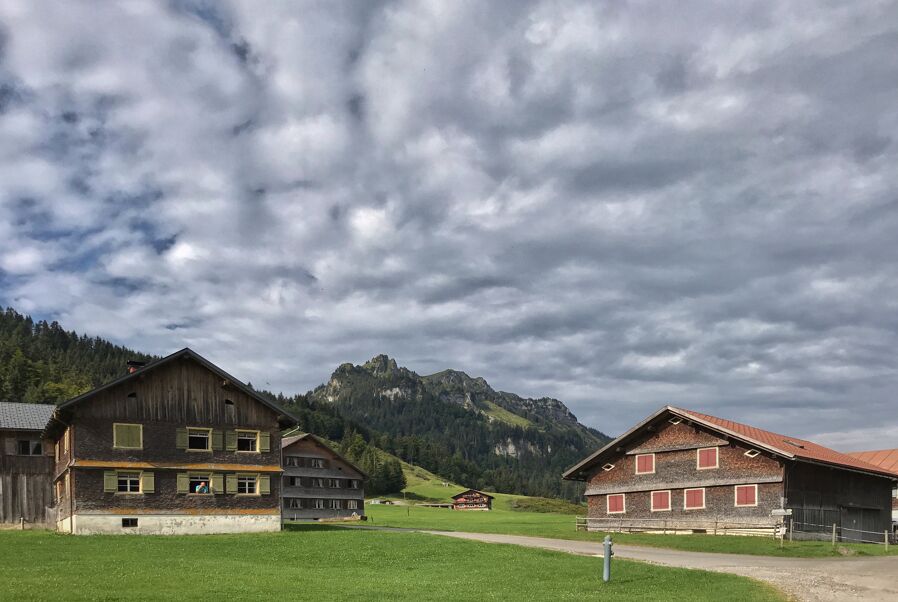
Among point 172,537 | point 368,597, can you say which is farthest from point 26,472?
point 368,597

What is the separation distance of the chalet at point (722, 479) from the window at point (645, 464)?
0.24 ft

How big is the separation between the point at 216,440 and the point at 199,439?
1065mm

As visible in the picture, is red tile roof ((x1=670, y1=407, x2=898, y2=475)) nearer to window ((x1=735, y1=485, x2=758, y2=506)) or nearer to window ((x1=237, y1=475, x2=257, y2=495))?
window ((x1=735, y1=485, x2=758, y2=506))

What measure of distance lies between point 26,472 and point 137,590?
126ft

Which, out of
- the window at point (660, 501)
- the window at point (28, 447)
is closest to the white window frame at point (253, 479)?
the window at point (28, 447)

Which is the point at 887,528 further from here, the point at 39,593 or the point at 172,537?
the point at 39,593

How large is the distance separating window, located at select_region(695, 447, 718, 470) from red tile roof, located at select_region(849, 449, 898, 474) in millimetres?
30579

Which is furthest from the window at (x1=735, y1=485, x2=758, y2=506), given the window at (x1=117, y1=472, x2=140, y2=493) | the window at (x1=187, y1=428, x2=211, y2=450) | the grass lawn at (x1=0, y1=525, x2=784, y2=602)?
the window at (x1=117, y1=472, x2=140, y2=493)

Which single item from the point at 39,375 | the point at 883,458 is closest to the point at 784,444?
the point at 883,458

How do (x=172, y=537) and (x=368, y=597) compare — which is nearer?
(x=368, y=597)

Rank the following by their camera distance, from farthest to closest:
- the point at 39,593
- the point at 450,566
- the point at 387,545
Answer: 1. the point at 387,545
2. the point at 450,566
3. the point at 39,593

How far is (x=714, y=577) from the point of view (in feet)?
84.1

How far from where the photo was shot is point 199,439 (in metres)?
50.1

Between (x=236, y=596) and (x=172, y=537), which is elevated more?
(x=236, y=596)
